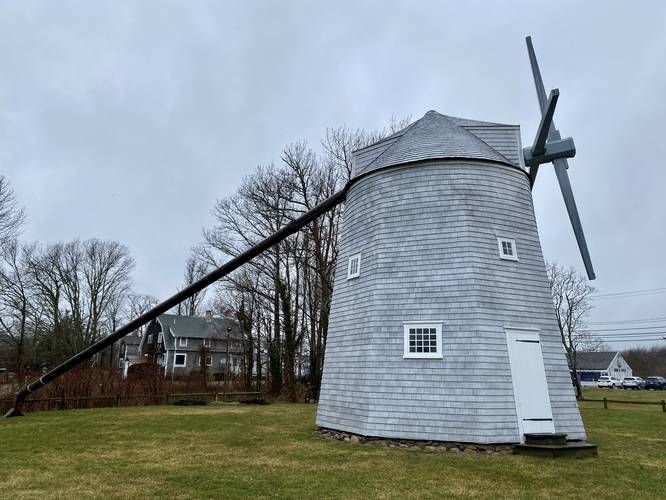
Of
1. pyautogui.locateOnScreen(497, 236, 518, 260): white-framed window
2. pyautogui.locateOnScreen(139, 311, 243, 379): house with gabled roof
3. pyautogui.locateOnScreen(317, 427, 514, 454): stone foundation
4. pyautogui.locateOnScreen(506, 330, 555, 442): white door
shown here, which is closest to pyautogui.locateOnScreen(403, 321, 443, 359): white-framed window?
pyautogui.locateOnScreen(506, 330, 555, 442): white door

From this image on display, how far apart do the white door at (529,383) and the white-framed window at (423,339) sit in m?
1.47

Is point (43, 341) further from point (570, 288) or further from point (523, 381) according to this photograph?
point (570, 288)

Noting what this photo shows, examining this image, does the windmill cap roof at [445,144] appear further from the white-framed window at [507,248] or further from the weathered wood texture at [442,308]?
the white-framed window at [507,248]

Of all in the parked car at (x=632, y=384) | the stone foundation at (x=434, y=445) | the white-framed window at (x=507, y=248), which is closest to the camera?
the stone foundation at (x=434, y=445)

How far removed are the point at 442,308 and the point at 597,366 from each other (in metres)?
64.9

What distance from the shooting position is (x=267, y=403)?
23.7 meters

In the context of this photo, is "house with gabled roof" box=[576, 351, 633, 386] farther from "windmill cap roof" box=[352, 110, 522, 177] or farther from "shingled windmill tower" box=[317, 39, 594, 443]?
"shingled windmill tower" box=[317, 39, 594, 443]

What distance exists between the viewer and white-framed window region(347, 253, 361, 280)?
455 inches

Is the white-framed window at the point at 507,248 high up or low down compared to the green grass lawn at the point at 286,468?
up

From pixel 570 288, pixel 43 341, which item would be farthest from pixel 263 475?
pixel 43 341

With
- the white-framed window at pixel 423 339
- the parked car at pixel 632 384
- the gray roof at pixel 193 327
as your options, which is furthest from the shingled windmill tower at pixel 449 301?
the parked car at pixel 632 384

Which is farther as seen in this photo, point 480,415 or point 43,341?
point 43,341

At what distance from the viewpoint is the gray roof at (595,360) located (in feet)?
207

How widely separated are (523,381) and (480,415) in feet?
4.14
